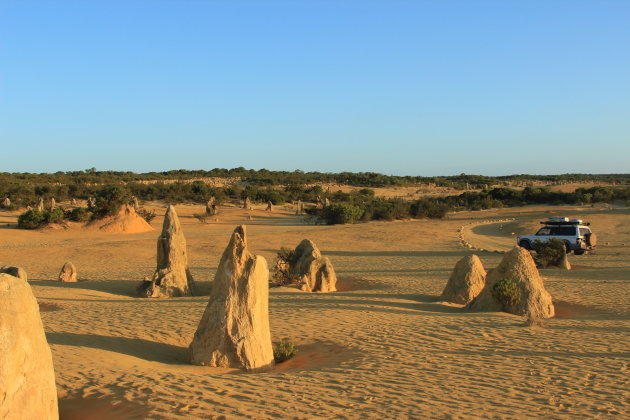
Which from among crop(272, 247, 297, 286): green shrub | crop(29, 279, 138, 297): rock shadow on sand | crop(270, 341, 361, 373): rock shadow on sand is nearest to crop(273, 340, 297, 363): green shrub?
crop(270, 341, 361, 373): rock shadow on sand

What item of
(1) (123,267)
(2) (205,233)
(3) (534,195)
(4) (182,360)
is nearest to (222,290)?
(4) (182,360)

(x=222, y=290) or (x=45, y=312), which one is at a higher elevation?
(x=222, y=290)

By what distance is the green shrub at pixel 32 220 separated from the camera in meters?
33.5

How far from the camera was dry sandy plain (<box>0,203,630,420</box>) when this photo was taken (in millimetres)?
6371

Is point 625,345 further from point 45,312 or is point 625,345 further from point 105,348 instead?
point 45,312

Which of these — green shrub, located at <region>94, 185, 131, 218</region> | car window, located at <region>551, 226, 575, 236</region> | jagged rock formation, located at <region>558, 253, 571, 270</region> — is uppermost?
green shrub, located at <region>94, 185, 131, 218</region>

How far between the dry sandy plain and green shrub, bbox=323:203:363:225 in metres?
20.4

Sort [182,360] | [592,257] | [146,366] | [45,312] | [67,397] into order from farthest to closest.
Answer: [592,257] < [45,312] < [182,360] < [146,366] < [67,397]

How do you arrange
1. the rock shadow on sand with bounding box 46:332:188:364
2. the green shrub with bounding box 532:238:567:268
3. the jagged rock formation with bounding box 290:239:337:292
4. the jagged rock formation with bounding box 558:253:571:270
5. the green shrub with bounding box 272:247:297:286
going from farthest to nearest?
the green shrub with bounding box 532:238:567:268
the jagged rock formation with bounding box 558:253:571:270
the green shrub with bounding box 272:247:297:286
the jagged rock formation with bounding box 290:239:337:292
the rock shadow on sand with bounding box 46:332:188:364

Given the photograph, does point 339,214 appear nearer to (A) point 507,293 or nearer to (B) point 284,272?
(B) point 284,272

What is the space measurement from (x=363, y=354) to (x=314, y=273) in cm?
736

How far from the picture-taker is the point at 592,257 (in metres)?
23.6

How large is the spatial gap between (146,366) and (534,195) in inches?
2184

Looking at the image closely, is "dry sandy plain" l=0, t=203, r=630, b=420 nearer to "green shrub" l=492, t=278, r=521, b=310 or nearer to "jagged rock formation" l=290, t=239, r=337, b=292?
"green shrub" l=492, t=278, r=521, b=310
